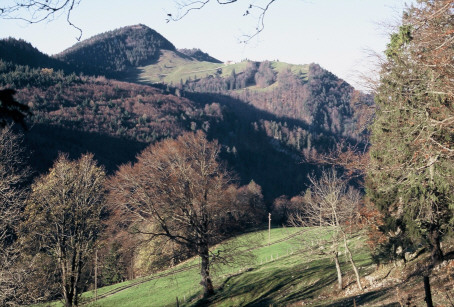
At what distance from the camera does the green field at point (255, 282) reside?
2273 centimetres

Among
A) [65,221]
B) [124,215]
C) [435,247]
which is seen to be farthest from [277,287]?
[65,221]

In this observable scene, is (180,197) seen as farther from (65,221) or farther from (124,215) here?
(65,221)

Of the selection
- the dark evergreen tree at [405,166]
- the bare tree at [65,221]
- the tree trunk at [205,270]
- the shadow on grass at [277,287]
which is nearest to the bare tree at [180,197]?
the tree trunk at [205,270]

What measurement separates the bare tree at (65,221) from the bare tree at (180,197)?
2.17 meters

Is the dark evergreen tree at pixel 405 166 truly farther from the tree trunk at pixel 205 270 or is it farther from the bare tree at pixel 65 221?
the bare tree at pixel 65 221

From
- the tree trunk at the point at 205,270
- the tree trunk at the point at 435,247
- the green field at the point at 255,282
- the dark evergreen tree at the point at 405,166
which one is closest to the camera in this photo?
the dark evergreen tree at the point at 405,166

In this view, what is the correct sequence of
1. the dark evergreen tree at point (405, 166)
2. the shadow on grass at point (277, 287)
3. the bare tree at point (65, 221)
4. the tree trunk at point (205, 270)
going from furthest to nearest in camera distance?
the tree trunk at point (205, 270)
the shadow on grass at point (277, 287)
the bare tree at point (65, 221)
the dark evergreen tree at point (405, 166)

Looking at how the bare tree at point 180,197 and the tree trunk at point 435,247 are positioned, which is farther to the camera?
the bare tree at point 180,197

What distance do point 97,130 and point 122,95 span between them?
151 feet

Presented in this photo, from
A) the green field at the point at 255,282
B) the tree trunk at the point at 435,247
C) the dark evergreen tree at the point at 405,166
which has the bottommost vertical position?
the green field at the point at 255,282

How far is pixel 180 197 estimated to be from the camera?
23891 mm

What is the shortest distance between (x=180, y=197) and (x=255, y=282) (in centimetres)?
1023

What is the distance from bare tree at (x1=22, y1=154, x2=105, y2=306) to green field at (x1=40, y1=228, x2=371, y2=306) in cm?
338

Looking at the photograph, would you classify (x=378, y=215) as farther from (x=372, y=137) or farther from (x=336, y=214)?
(x=372, y=137)
